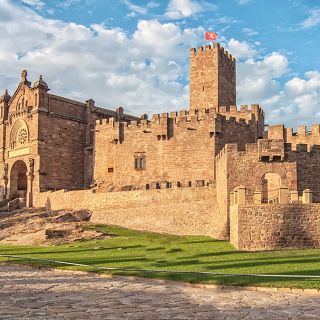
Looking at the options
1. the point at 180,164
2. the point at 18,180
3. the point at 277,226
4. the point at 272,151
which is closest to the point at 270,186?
the point at 272,151

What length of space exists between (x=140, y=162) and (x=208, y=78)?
11818mm

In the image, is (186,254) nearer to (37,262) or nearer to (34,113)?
(37,262)

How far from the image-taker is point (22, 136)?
1991 inches

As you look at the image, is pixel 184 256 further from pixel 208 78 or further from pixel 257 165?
pixel 208 78

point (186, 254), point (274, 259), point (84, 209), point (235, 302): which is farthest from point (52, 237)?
point (235, 302)

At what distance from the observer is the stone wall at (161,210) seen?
1241 inches

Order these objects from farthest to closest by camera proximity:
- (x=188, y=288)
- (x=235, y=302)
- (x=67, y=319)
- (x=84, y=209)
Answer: (x=84, y=209), (x=188, y=288), (x=235, y=302), (x=67, y=319)

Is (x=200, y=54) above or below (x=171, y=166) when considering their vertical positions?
above

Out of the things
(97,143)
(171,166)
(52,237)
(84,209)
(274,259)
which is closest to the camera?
(274,259)

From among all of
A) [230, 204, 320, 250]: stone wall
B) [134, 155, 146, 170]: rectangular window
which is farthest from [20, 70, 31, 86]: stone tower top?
[230, 204, 320, 250]: stone wall

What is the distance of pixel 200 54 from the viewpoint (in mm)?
49188

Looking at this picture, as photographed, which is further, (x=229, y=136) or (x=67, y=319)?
(x=229, y=136)

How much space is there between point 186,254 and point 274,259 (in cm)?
435

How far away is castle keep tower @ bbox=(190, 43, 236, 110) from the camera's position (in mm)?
48125
